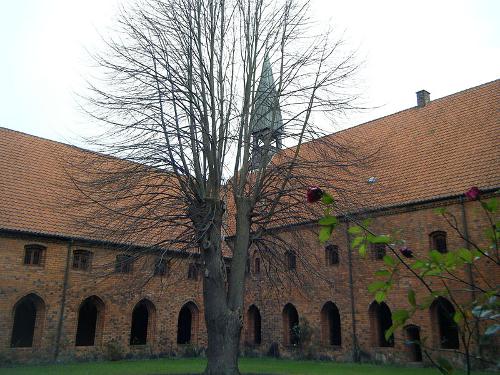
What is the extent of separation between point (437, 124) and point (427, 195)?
427 centimetres

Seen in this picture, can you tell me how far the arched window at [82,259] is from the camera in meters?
18.1

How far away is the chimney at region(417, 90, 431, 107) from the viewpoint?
834 inches

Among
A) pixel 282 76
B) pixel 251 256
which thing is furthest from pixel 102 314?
pixel 282 76

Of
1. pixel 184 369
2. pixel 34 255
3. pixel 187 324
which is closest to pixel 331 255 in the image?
pixel 184 369

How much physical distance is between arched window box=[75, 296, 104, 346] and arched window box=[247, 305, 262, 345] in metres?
7.19

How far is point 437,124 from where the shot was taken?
1936 cm

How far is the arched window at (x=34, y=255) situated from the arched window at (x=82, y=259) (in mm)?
1285

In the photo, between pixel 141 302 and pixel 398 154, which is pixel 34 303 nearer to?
pixel 141 302

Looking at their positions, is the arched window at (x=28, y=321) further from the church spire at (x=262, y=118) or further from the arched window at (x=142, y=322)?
the church spire at (x=262, y=118)

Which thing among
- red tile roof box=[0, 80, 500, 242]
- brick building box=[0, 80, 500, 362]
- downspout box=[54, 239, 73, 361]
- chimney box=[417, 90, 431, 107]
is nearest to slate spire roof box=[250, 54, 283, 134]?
red tile roof box=[0, 80, 500, 242]

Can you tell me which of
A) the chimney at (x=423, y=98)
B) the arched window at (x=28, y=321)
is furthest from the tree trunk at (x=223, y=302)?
the chimney at (x=423, y=98)

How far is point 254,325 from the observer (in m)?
22.6

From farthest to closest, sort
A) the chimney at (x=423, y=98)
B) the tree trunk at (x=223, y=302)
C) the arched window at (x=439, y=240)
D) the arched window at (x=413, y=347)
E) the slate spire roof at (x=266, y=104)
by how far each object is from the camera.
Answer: the chimney at (x=423, y=98) < the arched window at (x=439, y=240) < the arched window at (x=413, y=347) < the slate spire roof at (x=266, y=104) < the tree trunk at (x=223, y=302)

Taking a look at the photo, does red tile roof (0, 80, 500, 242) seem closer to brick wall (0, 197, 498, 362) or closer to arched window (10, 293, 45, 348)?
brick wall (0, 197, 498, 362)
